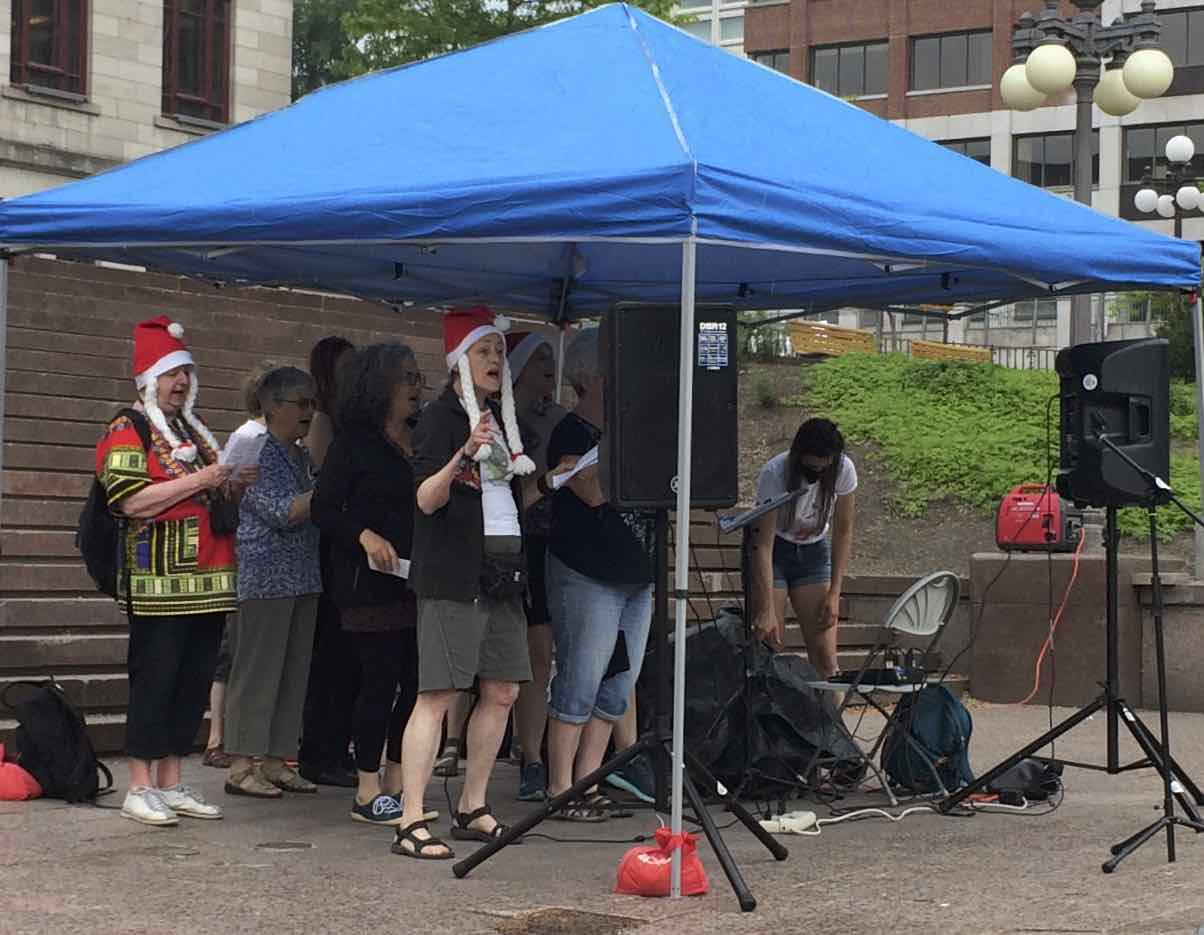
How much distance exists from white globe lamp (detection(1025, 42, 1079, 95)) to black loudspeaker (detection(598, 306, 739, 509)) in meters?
12.4

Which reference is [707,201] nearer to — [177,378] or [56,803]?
[177,378]

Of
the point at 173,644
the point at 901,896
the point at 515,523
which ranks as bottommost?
the point at 901,896

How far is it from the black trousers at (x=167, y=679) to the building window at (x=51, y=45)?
24673 millimetres

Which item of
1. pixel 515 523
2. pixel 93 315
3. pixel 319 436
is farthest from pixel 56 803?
pixel 93 315

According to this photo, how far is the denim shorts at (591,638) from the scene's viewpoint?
8555mm

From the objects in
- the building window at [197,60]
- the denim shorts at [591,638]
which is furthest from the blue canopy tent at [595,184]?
the building window at [197,60]

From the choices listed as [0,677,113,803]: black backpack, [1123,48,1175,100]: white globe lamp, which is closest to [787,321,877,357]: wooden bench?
[1123,48,1175,100]: white globe lamp

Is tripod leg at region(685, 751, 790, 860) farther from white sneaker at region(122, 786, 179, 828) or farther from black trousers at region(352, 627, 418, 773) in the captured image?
white sneaker at region(122, 786, 179, 828)

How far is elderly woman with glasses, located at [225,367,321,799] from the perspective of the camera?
898 centimetres

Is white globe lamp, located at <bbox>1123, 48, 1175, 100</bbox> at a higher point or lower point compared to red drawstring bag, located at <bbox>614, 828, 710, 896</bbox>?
higher

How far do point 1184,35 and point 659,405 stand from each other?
61898 mm

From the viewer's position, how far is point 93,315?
1962 cm

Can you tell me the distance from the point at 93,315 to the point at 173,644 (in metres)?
11.8

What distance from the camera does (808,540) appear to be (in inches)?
432
